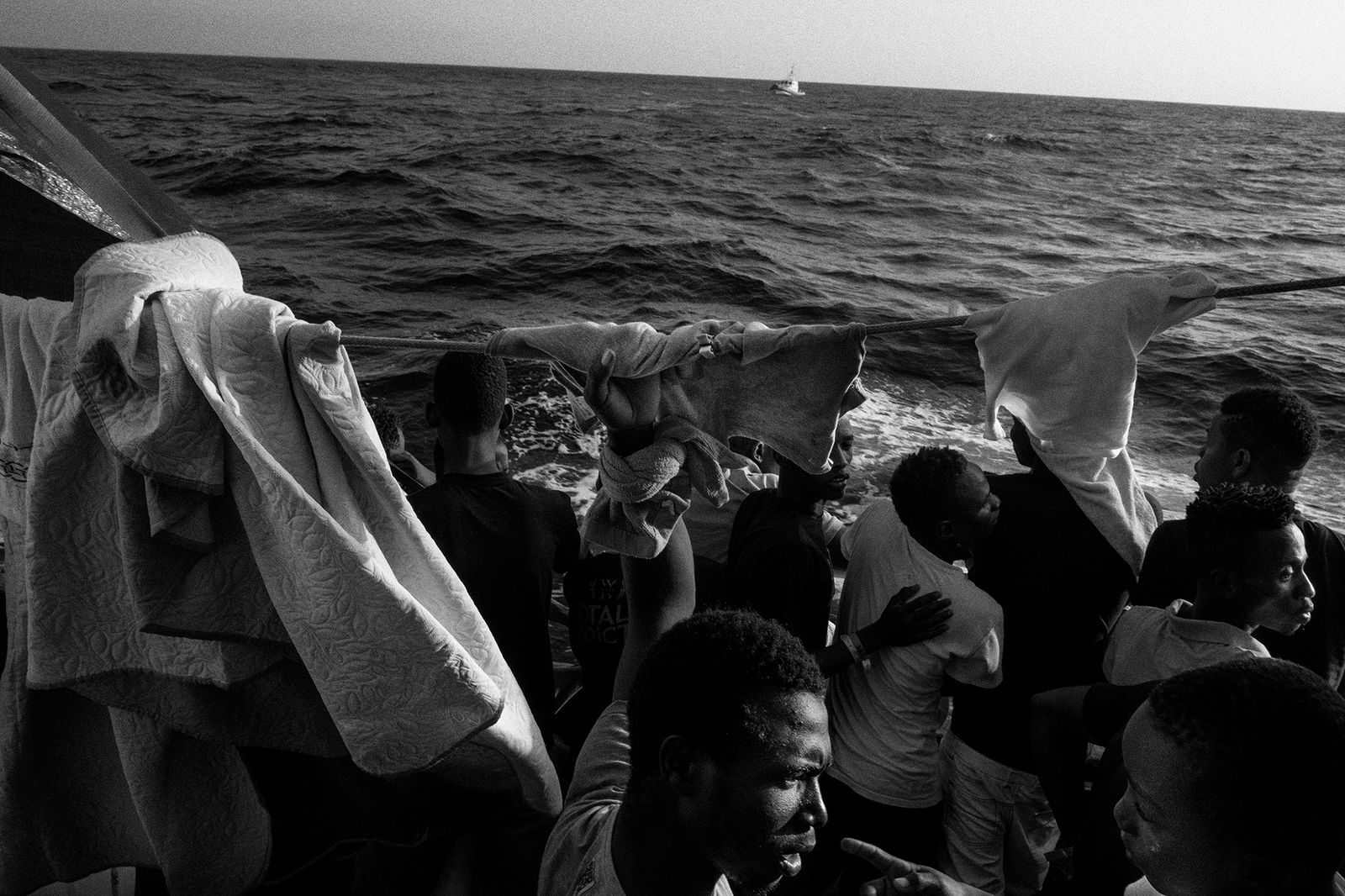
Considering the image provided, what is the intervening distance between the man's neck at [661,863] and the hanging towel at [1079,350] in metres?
1.05

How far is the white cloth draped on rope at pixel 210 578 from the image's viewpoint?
161cm

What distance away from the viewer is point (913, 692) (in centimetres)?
242

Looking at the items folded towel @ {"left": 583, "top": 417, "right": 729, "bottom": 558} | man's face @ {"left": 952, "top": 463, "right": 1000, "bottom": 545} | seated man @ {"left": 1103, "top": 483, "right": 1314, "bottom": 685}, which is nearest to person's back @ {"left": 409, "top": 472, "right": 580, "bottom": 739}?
folded towel @ {"left": 583, "top": 417, "right": 729, "bottom": 558}

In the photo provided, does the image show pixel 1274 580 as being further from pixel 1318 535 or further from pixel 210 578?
pixel 210 578

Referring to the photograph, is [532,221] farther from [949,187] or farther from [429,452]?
[949,187]

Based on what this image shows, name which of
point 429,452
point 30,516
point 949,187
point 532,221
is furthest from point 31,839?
point 949,187

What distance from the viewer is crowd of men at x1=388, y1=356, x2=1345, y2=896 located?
1.66 m

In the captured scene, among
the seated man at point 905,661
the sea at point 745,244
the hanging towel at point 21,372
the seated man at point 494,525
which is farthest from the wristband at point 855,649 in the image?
the hanging towel at point 21,372

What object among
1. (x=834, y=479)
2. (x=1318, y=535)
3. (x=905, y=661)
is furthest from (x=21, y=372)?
(x=1318, y=535)

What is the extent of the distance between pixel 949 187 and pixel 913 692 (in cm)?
2218

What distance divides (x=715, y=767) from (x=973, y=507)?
3.93 feet

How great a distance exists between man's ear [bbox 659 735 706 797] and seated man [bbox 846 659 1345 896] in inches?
24.5

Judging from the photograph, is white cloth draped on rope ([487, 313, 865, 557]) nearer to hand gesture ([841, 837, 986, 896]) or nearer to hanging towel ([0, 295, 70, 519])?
hand gesture ([841, 837, 986, 896])

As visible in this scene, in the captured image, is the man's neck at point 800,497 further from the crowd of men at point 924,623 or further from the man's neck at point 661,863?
the man's neck at point 661,863
